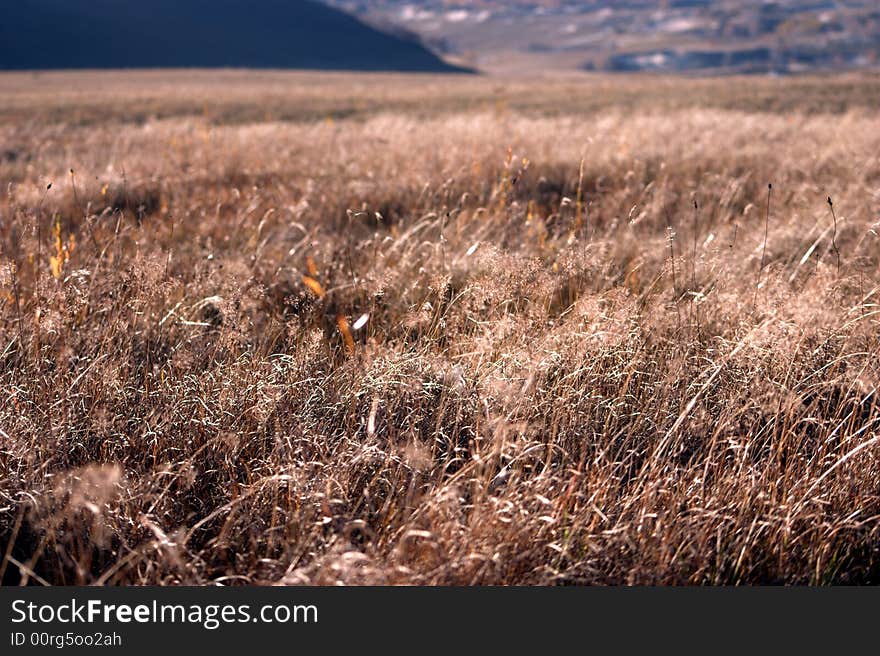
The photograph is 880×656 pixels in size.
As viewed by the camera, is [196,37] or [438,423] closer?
[438,423]

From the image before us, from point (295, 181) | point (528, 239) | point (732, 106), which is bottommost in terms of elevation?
point (528, 239)

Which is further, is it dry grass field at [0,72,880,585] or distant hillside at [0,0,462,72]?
distant hillside at [0,0,462,72]

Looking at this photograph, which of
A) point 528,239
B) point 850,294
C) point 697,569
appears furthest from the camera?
point 528,239

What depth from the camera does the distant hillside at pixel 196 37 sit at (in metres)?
90.4

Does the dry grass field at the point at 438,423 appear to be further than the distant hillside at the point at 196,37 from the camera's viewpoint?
Result: No

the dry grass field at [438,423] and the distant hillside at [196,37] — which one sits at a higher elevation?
the distant hillside at [196,37]

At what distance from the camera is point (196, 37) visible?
359 ft

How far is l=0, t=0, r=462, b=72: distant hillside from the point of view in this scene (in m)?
90.4

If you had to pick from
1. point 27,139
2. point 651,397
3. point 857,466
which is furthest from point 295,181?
point 27,139

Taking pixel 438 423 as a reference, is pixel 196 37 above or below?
above

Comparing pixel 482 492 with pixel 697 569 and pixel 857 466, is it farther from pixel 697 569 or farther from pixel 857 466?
pixel 857 466

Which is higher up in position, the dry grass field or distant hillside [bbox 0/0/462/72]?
distant hillside [bbox 0/0/462/72]

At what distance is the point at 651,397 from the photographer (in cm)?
244

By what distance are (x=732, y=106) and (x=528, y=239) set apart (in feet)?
56.7
